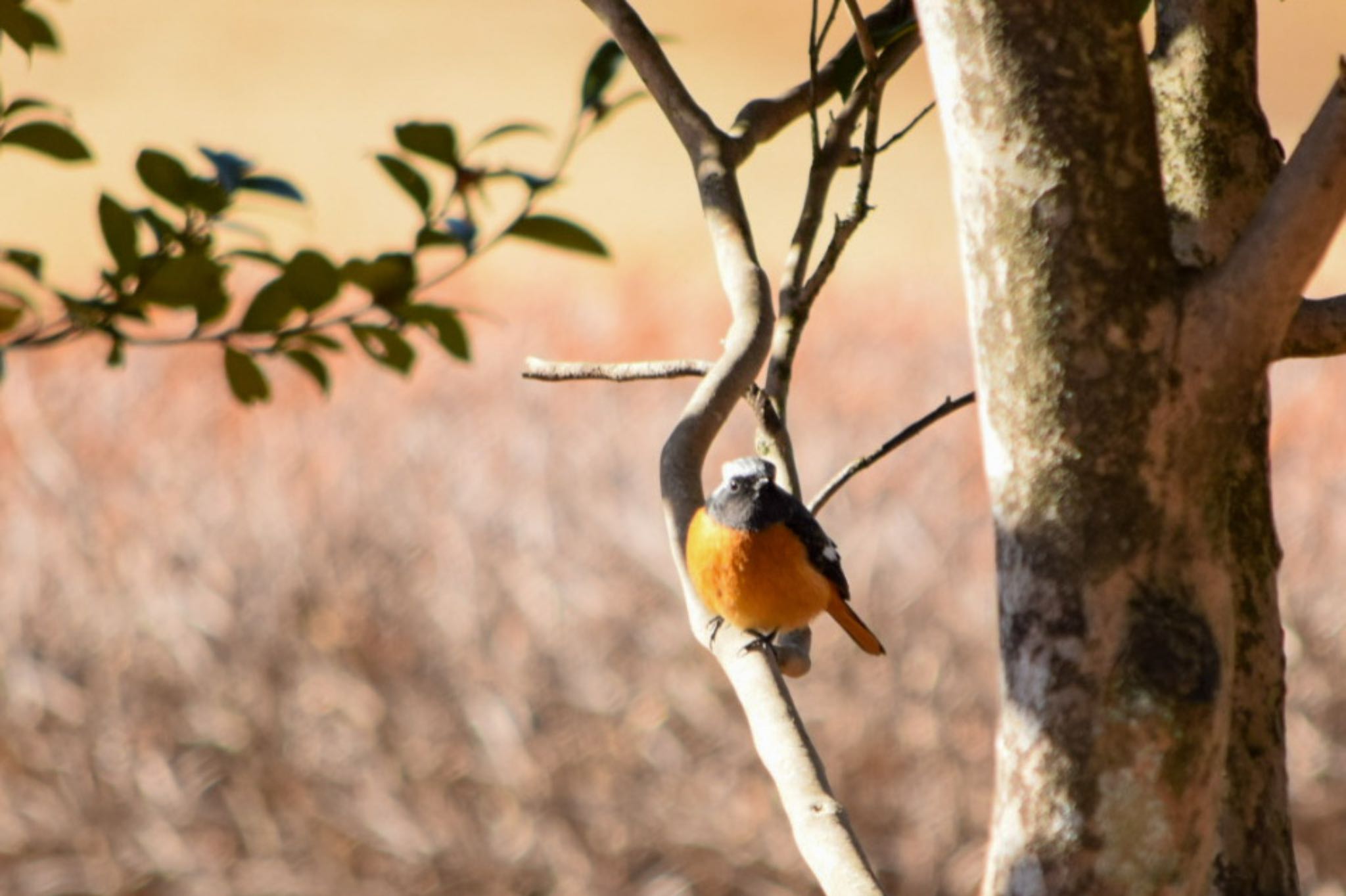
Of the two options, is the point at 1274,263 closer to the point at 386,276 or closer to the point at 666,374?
the point at 666,374

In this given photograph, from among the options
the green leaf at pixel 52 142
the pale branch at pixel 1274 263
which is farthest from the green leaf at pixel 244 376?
the pale branch at pixel 1274 263

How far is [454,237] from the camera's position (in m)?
1.76

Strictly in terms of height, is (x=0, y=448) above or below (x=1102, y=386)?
above

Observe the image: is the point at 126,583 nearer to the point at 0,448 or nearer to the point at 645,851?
the point at 0,448

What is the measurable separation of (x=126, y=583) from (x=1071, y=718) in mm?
3176

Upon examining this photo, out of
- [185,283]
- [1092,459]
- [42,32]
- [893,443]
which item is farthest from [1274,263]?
[42,32]

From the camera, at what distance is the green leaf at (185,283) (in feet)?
5.34

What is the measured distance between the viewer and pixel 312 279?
1682mm

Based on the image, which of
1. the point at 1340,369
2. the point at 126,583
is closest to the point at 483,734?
the point at 126,583

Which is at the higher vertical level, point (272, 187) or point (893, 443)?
point (272, 187)

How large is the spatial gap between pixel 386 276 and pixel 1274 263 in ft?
3.52

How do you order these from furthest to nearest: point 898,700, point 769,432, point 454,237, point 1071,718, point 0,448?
point 0,448 < point 898,700 < point 454,237 < point 769,432 < point 1071,718

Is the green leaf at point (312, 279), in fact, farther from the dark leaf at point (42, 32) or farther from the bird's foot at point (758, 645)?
the bird's foot at point (758, 645)

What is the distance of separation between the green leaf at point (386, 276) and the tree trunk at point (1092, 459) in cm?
91
